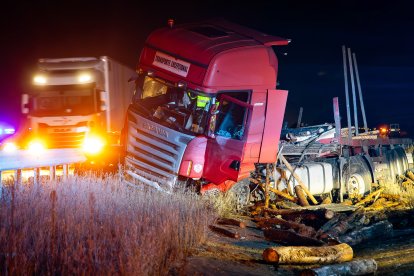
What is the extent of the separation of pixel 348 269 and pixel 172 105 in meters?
5.34

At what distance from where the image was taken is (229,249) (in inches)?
292

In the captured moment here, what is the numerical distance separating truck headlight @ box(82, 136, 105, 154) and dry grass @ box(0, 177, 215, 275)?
180 inches

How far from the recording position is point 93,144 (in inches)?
542

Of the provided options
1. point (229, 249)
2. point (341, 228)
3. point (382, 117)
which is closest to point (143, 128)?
point (229, 249)

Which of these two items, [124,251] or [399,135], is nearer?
[124,251]

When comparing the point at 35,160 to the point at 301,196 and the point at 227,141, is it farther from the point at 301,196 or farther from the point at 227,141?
the point at 301,196

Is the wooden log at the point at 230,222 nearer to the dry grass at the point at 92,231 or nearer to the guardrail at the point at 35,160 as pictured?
the dry grass at the point at 92,231

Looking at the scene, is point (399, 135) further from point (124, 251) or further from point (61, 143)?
point (124, 251)

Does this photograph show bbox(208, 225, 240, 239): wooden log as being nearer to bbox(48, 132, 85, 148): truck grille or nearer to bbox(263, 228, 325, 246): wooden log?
bbox(263, 228, 325, 246): wooden log

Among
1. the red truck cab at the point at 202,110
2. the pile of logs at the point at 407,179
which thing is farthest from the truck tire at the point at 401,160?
the red truck cab at the point at 202,110

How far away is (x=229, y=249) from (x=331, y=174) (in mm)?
7453

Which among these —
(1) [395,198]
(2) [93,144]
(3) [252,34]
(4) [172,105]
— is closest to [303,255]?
(4) [172,105]

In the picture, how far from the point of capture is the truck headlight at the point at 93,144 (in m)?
13.2

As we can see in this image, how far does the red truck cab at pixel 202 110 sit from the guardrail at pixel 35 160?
1.66 m
